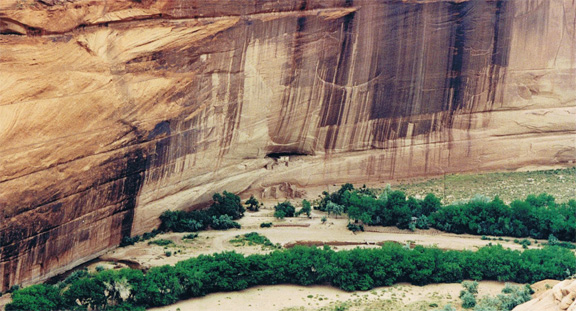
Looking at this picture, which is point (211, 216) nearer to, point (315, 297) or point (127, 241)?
point (127, 241)

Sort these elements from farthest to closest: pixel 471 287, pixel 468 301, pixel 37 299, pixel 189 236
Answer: pixel 189 236 → pixel 471 287 → pixel 468 301 → pixel 37 299

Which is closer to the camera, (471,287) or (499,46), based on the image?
(471,287)

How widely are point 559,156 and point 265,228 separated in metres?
17.6

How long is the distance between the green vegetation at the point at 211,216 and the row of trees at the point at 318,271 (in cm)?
443

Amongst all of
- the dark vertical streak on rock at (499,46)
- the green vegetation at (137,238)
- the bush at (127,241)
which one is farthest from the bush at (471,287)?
the dark vertical streak on rock at (499,46)

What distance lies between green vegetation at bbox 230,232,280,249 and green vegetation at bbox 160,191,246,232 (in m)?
1.38

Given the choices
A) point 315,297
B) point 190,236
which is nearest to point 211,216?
point 190,236

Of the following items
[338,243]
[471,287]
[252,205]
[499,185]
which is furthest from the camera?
[499,185]

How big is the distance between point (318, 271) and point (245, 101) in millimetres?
9767

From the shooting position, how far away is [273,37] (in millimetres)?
47781

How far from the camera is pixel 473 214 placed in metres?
49.2

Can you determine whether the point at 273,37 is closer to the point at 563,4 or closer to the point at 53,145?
the point at 53,145

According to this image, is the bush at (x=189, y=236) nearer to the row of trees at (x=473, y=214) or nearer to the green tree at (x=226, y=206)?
the green tree at (x=226, y=206)

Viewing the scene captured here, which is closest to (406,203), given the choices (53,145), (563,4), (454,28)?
(454,28)
